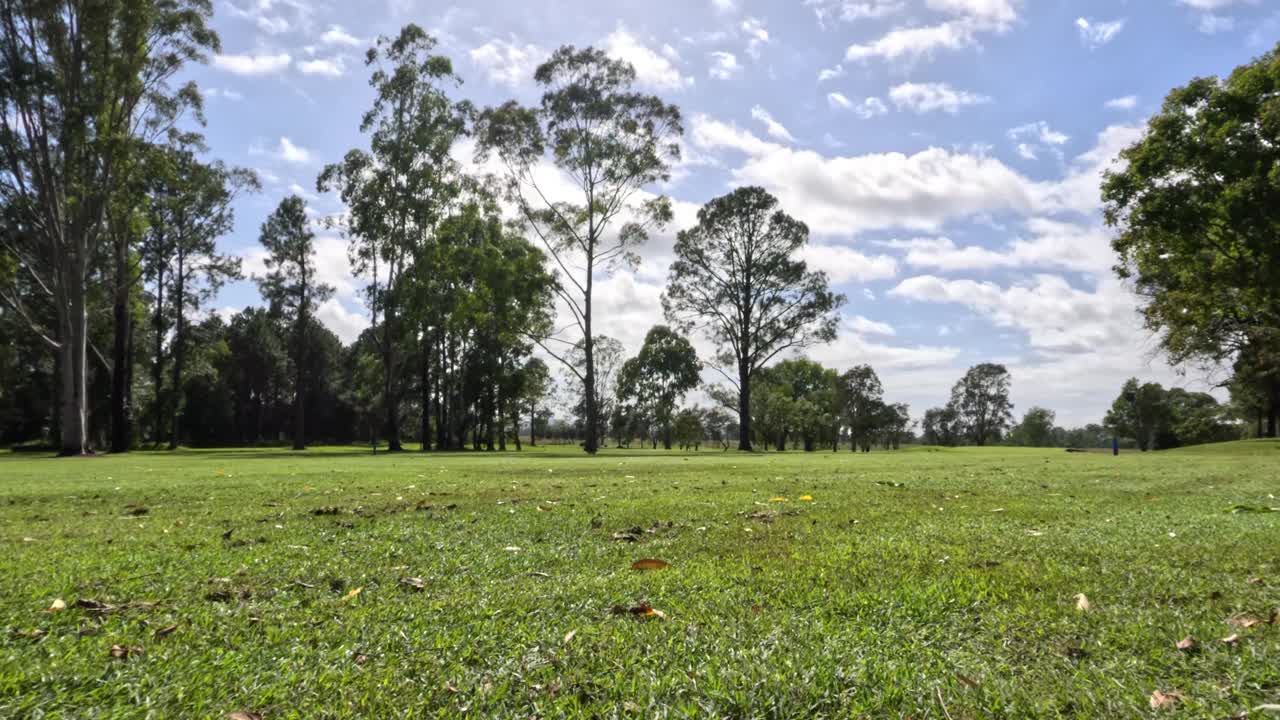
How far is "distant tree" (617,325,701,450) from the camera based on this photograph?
72.5 meters

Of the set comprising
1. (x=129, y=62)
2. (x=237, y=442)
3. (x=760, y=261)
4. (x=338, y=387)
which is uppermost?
(x=129, y=62)

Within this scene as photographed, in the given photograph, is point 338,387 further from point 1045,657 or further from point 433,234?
point 1045,657

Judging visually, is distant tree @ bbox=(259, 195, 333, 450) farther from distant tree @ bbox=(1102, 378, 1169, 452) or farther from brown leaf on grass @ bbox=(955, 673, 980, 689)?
distant tree @ bbox=(1102, 378, 1169, 452)

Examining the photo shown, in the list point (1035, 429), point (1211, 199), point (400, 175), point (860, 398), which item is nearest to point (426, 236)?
point (400, 175)

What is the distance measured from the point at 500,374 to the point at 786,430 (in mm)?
34144

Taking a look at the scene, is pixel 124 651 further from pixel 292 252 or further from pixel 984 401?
pixel 984 401

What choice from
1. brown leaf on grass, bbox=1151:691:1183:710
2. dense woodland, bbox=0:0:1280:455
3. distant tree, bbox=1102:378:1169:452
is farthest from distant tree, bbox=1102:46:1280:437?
distant tree, bbox=1102:378:1169:452

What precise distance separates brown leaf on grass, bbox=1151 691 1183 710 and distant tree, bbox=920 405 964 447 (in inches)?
4715

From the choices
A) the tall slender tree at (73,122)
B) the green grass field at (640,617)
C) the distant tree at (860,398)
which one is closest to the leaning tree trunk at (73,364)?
the tall slender tree at (73,122)

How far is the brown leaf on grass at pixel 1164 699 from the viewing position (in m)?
1.85

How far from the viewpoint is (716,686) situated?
1999 millimetres

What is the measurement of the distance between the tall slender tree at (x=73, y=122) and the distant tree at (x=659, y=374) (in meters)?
51.3

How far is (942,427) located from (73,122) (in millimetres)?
125311

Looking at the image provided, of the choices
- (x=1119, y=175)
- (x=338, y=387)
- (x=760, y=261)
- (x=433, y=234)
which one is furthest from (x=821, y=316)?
(x=338, y=387)
